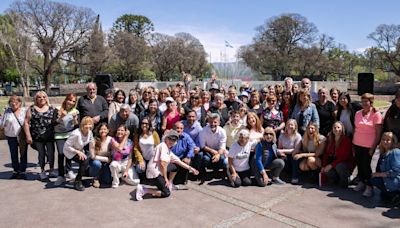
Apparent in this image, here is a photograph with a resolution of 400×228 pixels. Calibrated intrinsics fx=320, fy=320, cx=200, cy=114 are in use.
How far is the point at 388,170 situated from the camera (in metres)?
4.52

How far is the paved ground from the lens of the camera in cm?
403

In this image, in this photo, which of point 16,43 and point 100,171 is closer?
point 100,171

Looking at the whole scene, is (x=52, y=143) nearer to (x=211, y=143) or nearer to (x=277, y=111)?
(x=211, y=143)

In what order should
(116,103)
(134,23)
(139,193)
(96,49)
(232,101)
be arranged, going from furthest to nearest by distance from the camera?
(134,23)
(96,49)
(232,101)
(116,103)
(139,193)

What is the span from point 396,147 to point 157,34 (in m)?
51.3

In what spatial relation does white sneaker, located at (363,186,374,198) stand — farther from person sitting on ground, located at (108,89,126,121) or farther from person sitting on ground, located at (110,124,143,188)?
person sitting on ground, located at (108,89,126,121)

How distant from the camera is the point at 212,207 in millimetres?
4535

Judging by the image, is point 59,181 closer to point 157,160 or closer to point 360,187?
point 157,160

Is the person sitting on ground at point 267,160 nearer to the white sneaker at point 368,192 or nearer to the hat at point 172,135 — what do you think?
the white sneaker at point 368,192

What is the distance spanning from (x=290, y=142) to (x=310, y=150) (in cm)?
36

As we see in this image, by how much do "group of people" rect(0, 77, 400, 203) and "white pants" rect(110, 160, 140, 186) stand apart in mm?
16

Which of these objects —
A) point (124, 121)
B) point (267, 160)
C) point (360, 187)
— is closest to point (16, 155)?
point (124, 121)

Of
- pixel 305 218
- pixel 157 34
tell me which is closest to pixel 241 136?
pixel 305 218

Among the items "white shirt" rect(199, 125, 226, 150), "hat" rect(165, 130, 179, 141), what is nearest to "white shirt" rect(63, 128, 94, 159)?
"hat" rect(165, 130, 179, 141)
